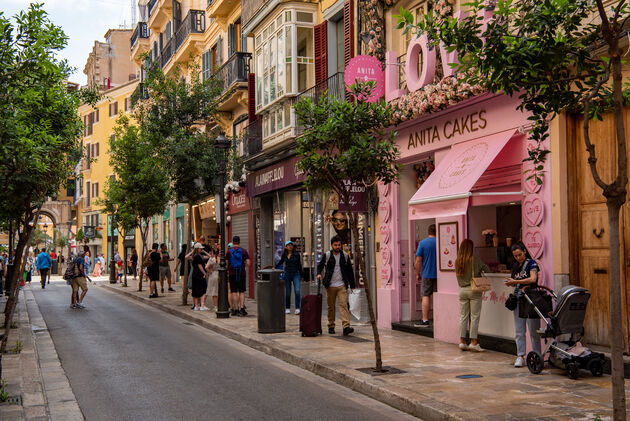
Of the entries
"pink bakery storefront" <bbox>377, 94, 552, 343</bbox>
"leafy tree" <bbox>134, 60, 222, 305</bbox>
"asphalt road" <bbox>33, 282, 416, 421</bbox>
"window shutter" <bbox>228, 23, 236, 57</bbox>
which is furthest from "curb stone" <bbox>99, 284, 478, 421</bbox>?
"window shutter" <bbox>228, 23, 236, 57</bbox>

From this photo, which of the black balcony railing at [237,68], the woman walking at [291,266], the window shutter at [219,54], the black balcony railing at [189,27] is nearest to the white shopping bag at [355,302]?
the woman walking at [291,266]

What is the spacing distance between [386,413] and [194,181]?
16603 millimetres

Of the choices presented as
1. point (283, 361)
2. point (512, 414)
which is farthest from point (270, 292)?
point (512, 414)

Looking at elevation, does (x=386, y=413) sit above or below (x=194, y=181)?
below

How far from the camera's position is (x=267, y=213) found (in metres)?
24.2

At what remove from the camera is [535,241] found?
1088cm

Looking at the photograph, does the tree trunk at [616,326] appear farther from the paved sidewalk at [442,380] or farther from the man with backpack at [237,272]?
the man with backpack at [237,272]

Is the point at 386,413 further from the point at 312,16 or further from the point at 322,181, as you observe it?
the point at 312,16

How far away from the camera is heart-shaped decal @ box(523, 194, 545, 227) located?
1078 centimetres

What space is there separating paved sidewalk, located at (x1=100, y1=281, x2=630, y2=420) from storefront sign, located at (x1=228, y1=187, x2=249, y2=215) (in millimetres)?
11973

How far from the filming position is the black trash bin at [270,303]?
14.6m

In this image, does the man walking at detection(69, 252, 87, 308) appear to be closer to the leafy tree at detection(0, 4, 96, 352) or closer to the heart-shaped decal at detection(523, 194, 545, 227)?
the leafy tree at detection(0, 4, 96, 352)

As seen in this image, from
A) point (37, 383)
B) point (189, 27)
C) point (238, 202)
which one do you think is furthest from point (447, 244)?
point (189, 27)

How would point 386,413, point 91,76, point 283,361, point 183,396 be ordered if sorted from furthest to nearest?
1. point 91,76
2. point 283,361
3. point 183,396
4. point 386,413
